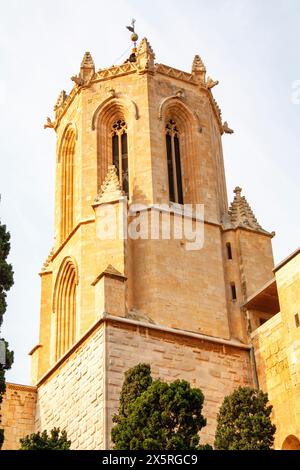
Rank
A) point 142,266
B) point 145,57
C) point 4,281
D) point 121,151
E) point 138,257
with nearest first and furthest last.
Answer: point 4,281 < point 142,266 < point 138,257 < point 121,151 < point 145,57

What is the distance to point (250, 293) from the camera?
24.8 m

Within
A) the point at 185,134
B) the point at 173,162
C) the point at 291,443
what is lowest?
the point at 291,443

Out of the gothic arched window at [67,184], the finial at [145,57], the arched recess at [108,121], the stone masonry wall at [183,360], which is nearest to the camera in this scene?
the stone masonry wall at [183,360]

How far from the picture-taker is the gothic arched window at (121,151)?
86.1 ft

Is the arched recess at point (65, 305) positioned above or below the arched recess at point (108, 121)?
below

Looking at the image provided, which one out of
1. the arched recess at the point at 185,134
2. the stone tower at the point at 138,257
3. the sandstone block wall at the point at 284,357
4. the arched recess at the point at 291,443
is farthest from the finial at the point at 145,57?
the arched recess at the point at 291,443

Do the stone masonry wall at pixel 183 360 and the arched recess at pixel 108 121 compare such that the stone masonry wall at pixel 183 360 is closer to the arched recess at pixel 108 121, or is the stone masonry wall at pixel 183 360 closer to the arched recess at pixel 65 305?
the arched recess at pixel 65 305

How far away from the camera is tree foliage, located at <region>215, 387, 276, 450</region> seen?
1662 centimetres

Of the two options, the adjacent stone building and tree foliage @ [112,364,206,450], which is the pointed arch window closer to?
the adjacent stone building

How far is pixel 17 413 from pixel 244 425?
9218mm

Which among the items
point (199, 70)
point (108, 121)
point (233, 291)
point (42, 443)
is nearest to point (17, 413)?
point (233, 291)

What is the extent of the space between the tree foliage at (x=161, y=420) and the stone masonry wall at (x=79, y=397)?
429cm

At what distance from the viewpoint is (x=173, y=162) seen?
1050 inches

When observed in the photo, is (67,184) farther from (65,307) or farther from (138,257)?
(138,257)
